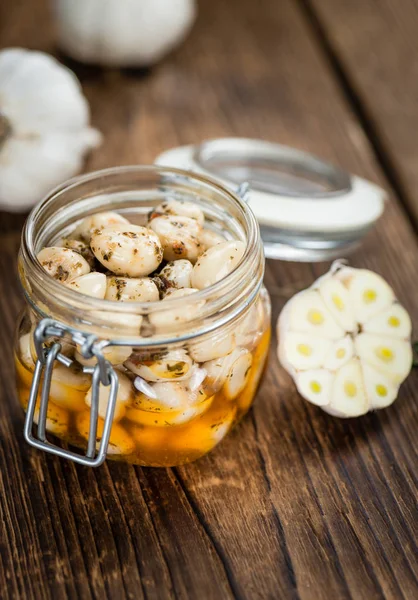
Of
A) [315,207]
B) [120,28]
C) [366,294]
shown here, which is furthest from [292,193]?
[120,28]

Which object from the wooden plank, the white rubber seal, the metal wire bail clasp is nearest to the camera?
the metal wire bail clasp

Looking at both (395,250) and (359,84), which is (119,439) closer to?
(395,250)

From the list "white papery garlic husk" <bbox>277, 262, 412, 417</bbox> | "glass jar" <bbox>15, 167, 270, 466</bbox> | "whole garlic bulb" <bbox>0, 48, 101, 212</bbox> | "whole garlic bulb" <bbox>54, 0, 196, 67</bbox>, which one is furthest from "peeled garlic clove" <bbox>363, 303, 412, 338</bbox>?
"whole garlic bulb" <bbox>54, 0, 196, 67</bbox>

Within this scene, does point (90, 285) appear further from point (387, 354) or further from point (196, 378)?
point (387, 354)

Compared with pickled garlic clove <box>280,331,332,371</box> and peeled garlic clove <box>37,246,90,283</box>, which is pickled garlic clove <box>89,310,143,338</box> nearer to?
peeled garlic clove <box>37,246,90,283</box>

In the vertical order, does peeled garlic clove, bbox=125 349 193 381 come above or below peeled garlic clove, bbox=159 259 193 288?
below

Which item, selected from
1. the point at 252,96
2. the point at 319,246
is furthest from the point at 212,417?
the point at 252,96

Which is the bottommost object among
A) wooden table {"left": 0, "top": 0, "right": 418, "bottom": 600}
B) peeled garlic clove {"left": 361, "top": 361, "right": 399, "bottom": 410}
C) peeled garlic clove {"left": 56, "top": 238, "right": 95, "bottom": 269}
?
wooden table {"left": 0, "top": 0, "right": 418, "bottom": 600}
